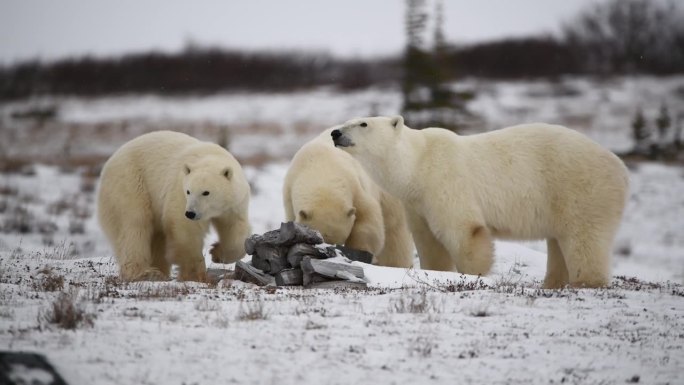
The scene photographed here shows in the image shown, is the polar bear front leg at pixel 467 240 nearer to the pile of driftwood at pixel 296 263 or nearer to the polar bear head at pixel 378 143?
the polar bear head at pixel 378 143

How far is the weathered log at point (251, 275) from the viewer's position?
7079 millimetres

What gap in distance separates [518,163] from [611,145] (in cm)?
2169

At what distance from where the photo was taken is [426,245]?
805 centimetres

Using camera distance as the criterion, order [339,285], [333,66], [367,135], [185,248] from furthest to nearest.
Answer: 1. [333,66]
2. [185,248]
3. [367,135]
4. [339,285]

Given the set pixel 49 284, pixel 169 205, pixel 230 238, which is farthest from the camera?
pixel 230 238

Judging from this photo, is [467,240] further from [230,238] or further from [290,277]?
[230,238]

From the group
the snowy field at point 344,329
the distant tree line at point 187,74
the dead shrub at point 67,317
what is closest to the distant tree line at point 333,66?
the distant tree line at point 187,74

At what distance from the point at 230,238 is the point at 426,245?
227 cm

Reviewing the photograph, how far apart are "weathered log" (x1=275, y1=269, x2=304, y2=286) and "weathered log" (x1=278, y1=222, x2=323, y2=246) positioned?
0.29 metres

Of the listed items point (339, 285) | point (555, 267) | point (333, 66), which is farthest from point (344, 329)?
point (333, 66)

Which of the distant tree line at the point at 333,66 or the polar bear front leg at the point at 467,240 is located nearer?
the polar bear front leg at the point at 467,240

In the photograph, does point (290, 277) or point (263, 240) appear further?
point (263, 240)

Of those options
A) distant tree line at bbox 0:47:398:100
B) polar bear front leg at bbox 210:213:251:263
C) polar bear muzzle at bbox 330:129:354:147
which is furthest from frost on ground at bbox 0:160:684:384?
distant tree line at bbox 0:47:398:100

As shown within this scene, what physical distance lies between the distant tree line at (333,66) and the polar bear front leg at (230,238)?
31491 mm
